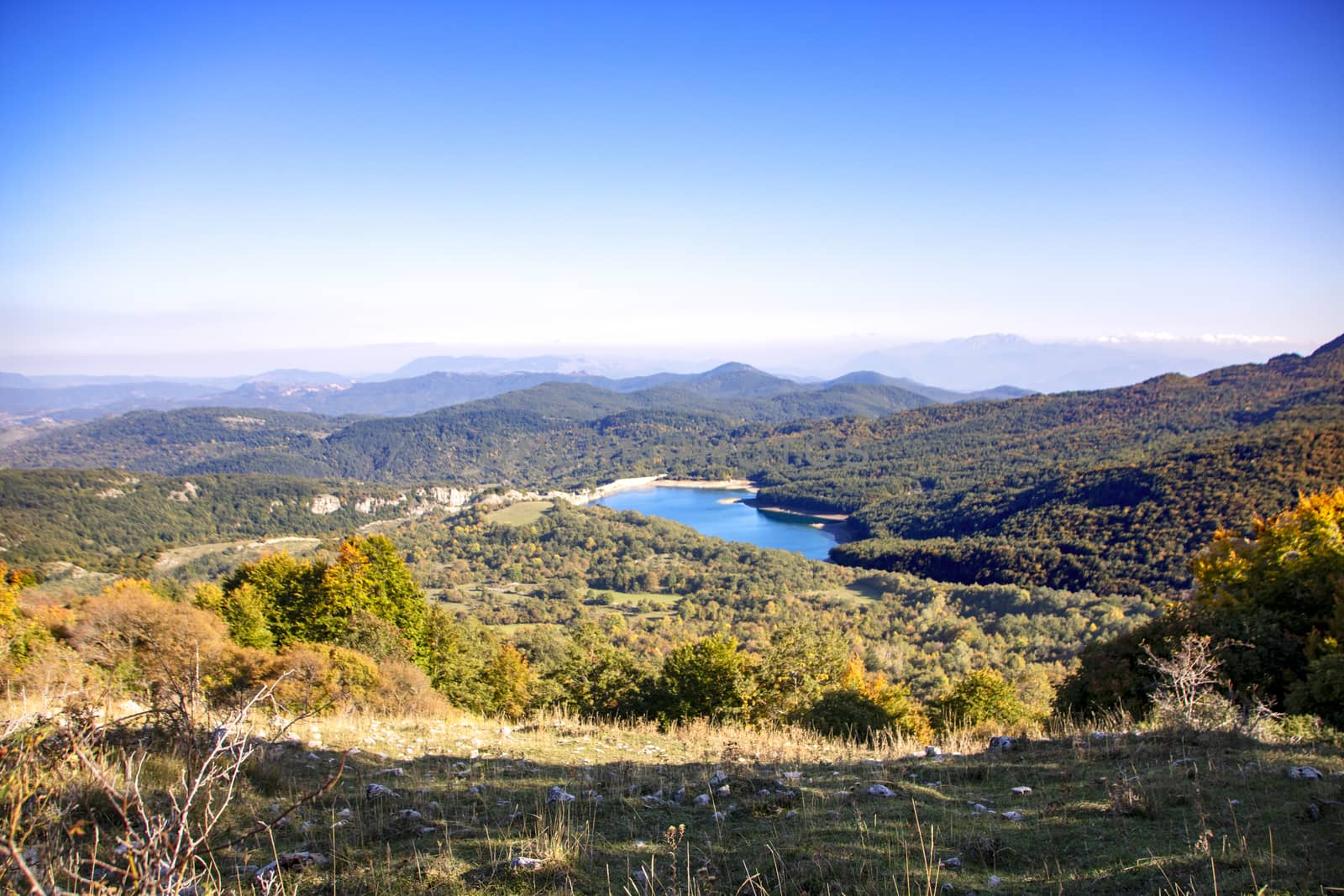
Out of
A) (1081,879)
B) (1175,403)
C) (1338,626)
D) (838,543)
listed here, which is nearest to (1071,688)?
(1338,626)

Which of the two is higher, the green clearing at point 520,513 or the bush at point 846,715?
the bush at point 846,715

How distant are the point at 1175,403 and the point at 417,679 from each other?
17519cm

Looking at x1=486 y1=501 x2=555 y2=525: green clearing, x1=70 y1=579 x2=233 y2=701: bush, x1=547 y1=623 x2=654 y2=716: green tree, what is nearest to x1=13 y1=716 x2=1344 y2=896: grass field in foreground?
x1=70 y1=579 x2=233 y2=701: bush

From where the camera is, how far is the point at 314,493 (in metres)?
131

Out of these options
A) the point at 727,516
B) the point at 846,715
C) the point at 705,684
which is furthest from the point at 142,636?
the point at 727,516

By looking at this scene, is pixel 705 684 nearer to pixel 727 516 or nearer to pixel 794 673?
pixel 794 673

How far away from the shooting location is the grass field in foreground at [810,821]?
342 cm

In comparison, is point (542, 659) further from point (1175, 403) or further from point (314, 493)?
point (1175, 403)

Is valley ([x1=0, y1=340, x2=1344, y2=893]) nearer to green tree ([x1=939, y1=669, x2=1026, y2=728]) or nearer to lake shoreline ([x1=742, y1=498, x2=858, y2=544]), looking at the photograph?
green tree ([x1=939, y1=669, x2=1026, y2=728])

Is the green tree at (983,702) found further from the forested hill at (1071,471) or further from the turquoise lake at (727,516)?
the turquoise lake at (727,516)

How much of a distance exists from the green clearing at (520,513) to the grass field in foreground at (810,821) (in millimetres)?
111121

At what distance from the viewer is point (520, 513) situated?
123312 mm

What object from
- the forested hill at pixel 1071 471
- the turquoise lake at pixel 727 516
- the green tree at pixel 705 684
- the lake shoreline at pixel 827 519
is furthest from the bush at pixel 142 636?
the lake shoreline at pixel 827 519

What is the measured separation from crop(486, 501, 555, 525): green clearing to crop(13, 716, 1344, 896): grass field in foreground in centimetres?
11112
